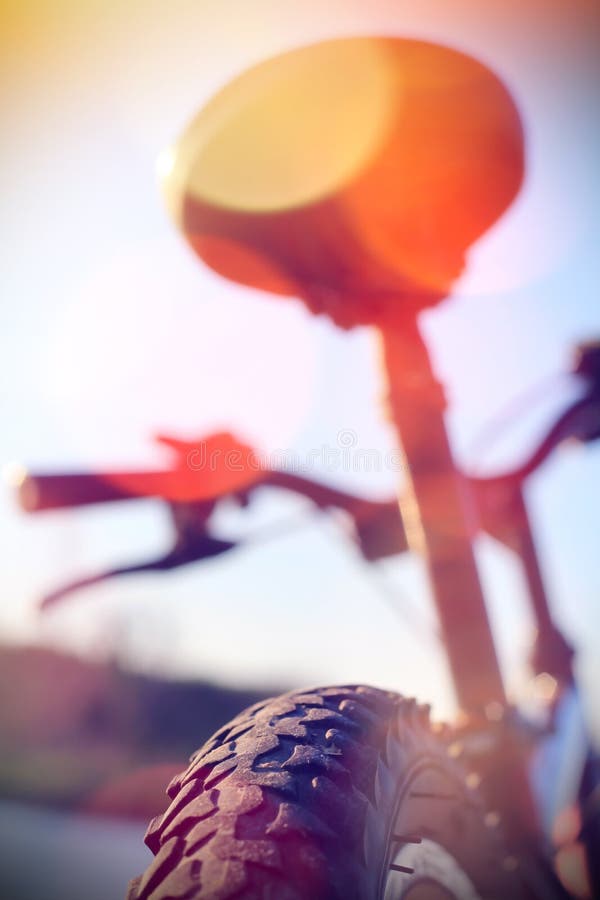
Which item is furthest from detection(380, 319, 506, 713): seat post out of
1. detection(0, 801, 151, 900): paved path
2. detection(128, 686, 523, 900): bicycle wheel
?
detection(0, 801, 151, 900): paved path

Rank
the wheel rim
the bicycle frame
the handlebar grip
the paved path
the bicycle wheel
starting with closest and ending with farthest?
the bicycle wheel, the wheel rim, the handlebar grip, the bicycle frame, the paved path

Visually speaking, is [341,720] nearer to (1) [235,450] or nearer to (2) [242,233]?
(1) [235,450]

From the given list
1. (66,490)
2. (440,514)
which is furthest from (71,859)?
(440,514)

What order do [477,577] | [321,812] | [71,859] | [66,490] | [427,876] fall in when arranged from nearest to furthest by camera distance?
[321,812]
[427,876]
[66,490]
[477,577]
[71,859]

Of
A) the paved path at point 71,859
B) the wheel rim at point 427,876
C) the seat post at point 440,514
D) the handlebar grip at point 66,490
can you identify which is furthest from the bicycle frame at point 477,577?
the paved path at point 71,859

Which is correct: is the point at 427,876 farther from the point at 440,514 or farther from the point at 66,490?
the point at 66,490

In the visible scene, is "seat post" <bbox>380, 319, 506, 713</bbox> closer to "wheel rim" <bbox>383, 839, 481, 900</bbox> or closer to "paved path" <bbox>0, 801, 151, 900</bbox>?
"wheel rim" <bbox>383, 839, 481, 900</bbox>

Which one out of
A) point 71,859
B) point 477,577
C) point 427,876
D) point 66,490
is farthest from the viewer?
point 71,859

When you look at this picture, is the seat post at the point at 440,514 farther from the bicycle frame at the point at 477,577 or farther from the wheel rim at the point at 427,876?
the wheel rim at the point at 427,876
